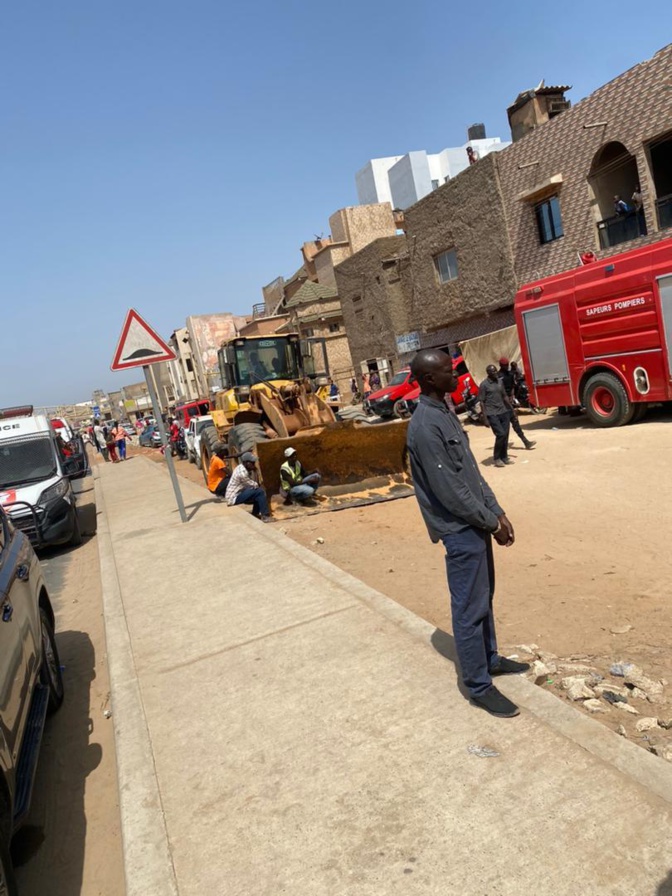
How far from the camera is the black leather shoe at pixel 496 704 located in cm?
314

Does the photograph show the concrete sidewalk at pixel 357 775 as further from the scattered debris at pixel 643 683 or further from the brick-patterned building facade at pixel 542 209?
the brick-patterned building facade at pixel 542 209

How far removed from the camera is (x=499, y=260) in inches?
856

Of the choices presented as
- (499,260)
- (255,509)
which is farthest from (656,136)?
(255,509)

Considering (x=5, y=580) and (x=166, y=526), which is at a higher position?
(x=5, y=580)

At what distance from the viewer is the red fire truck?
11.5 m

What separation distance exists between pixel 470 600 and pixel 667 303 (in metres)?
9.80

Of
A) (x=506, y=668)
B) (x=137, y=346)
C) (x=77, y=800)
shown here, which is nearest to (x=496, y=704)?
(x=506, y=668)

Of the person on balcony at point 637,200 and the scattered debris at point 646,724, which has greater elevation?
the person on balcony at point 637,200

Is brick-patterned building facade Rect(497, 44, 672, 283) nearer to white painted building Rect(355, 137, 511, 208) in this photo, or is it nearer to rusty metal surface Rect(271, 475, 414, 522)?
rusty metal surface Rect(271, 475, 414, 522)

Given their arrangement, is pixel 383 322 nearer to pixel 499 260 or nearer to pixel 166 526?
pixel 499 260

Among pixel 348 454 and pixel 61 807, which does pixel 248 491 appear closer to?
pixel 348 454

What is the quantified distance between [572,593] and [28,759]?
401cm

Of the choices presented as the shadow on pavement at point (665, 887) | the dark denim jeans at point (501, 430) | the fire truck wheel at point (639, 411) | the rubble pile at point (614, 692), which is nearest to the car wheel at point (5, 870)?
the shadow on pavement at point (665, 887)

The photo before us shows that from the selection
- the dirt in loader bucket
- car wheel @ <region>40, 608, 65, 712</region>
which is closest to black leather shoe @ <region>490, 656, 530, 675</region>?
car wheel @ <region>40, 608, 65, 712</region>
